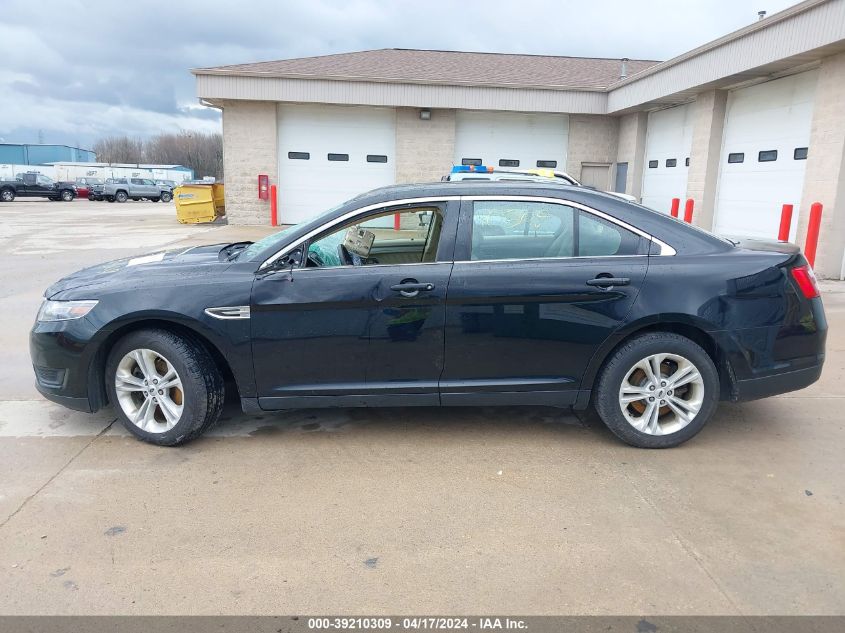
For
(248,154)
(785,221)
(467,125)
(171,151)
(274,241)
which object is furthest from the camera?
(171,151)

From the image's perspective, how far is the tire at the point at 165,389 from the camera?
12.8 ft

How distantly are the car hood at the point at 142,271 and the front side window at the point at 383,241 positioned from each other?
654 mm

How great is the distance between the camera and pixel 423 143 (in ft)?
62.7

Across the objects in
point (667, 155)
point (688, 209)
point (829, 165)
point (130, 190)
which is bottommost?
point (130, 190)

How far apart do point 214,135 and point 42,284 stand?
13081 centimetres

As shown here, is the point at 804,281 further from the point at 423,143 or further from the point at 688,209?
the point at 423,143

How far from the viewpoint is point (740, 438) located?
4246mm

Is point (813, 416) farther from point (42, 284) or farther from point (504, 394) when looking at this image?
point (42, 284)

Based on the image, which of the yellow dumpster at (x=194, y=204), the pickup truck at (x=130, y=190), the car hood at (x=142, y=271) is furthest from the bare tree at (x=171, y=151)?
the car hood at (x=142, y=271)

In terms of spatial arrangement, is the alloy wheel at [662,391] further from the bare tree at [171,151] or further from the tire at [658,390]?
the bare tree at [171,151]

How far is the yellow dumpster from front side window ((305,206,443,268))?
62.7ft

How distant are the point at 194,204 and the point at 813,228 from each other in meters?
18.6

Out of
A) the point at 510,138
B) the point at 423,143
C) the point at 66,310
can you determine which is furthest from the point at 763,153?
the point at 66,310
